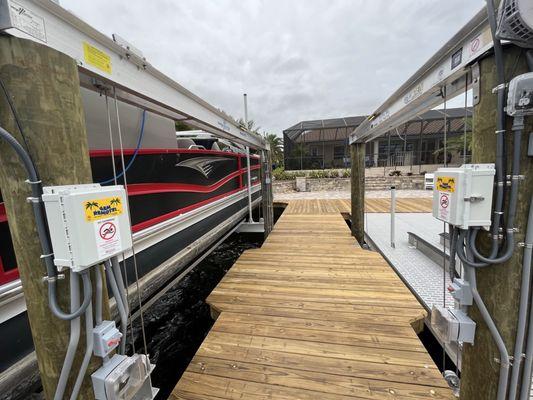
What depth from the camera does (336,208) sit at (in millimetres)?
7535

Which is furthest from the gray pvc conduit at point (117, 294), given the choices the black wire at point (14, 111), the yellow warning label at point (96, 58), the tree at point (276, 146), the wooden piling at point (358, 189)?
the tree at point (276, 146)

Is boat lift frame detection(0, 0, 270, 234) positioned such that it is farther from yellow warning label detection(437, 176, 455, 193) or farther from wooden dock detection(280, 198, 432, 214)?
wooden dock detection(280, 198, 432, 214)

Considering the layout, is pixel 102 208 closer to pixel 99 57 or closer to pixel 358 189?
pixel 99 57

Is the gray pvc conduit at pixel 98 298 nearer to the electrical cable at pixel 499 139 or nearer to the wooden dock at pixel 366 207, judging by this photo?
the electrical cable at pixel 499 139

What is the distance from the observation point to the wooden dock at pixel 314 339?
159 cm

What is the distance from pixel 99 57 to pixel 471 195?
6.38 ft

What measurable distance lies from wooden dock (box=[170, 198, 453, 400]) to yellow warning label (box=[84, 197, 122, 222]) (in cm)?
134

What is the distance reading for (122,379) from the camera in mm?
1060

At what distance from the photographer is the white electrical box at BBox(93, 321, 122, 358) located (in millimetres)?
1006

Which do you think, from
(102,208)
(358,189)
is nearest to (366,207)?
(358,189)

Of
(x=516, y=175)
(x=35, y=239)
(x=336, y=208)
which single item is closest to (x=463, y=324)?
(x=516, y=175)

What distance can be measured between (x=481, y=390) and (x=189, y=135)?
20.1 ft

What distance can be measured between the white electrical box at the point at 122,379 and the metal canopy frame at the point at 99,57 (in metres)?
1.34

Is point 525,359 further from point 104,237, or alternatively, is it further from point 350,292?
point 104,237
